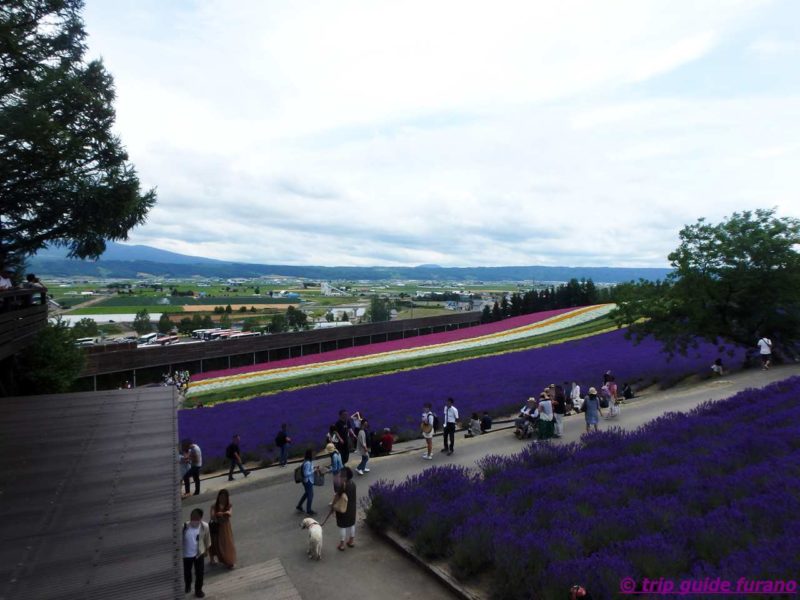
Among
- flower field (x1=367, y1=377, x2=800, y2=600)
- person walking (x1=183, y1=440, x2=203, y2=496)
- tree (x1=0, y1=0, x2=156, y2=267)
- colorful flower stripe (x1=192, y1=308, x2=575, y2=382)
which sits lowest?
colorful flower stripe (x1=192, y1=308, x2=575, y2=382)

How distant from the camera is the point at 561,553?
6.94m

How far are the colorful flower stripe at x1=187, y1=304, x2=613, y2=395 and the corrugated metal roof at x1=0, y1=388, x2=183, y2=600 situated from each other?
22.7 m

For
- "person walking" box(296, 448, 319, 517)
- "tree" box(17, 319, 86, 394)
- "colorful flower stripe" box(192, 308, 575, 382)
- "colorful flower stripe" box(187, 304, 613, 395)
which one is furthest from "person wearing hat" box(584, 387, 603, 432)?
"colorful flower stripe" box(192, 308, 575, 382)

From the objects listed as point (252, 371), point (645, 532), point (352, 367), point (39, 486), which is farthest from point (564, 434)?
point (252, 371)

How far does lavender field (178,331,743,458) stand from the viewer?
64.2 feet

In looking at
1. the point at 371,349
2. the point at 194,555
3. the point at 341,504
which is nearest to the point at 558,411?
the point at 341,504

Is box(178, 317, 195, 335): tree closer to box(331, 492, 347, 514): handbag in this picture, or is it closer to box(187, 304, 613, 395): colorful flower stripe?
box(187, 304, 613, 395): colorful flower stripe

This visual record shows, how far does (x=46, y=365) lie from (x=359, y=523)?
1752 centimetres

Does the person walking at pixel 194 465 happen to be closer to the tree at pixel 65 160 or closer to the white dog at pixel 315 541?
the white dog at pixel 315 541

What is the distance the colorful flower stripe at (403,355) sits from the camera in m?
36.0

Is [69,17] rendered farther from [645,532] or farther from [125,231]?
[645,532]

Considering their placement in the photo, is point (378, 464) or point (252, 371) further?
point (252, 371)

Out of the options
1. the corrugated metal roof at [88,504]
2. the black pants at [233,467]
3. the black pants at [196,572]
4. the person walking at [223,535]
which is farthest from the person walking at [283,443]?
the black pants at [196,572]

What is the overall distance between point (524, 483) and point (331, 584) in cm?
423
